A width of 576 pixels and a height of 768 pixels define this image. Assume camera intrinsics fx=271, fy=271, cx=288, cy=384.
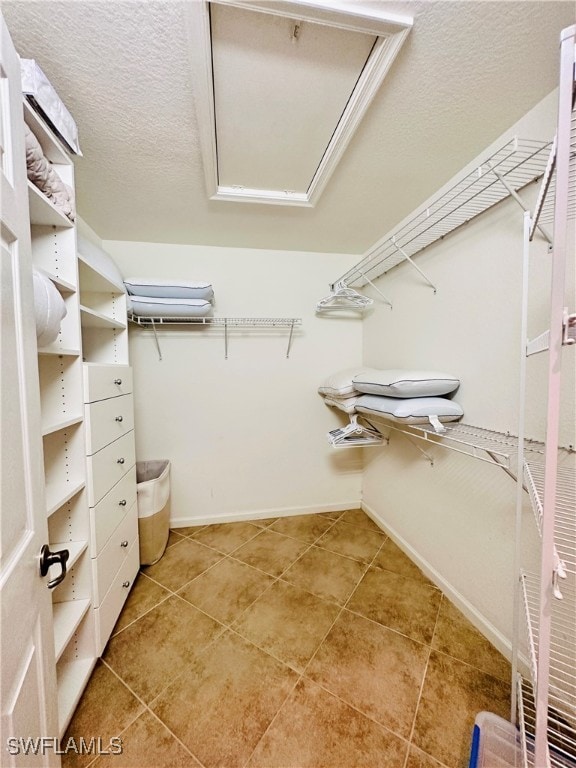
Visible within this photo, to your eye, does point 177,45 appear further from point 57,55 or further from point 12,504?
point 12,504

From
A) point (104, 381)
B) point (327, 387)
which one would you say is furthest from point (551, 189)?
point (104, 381)

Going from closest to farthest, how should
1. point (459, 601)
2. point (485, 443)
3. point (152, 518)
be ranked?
point (485, 443), point (459, 601), point (152, 518)

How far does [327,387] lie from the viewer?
81.2 inches

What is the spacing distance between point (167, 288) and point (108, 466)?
45.4 inches

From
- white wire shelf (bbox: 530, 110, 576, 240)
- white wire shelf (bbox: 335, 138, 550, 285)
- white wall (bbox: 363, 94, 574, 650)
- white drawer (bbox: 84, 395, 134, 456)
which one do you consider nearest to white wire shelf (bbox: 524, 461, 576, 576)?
white wall (bbox: 363, 94, 574, 650)

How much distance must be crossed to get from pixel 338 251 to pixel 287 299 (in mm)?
596

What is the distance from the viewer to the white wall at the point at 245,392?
2.08 metres

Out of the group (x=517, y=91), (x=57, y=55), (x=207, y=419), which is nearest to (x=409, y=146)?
(x=517, y=91)

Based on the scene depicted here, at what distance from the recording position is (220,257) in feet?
6.98

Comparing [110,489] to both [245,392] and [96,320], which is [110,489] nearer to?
[96,320]

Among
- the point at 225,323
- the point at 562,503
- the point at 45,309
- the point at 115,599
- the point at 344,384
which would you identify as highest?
the point at 225,323

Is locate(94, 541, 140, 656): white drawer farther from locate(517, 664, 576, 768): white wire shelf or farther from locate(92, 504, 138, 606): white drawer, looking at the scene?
locate(517, 664, 576, 768): white wire shelf

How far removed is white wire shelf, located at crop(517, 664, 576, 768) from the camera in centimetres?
72

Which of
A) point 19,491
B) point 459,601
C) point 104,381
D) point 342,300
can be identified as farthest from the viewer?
point 342,300
